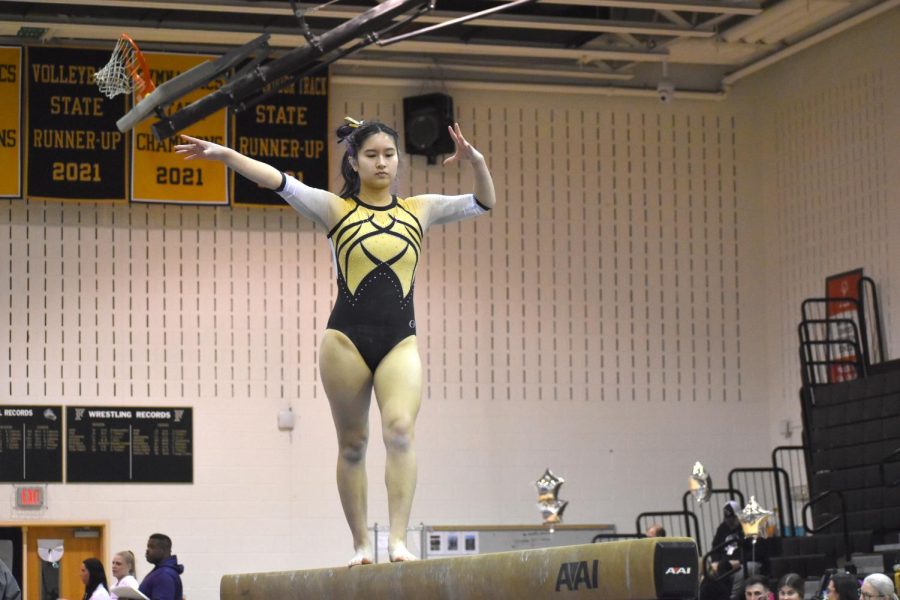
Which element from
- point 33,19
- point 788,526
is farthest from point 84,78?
point 788,526

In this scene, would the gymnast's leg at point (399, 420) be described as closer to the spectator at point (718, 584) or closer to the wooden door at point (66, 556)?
the spectator at point (718, 584)

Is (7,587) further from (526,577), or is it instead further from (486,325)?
(486,325)

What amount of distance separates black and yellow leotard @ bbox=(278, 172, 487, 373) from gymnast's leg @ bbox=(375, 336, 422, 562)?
7cm

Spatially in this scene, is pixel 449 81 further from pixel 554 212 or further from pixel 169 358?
pixel 169 358

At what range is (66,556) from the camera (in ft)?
46.5

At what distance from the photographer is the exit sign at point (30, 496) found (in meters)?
14.0

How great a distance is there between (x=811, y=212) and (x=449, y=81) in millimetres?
4095

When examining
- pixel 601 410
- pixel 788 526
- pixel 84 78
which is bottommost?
pixel 788 526

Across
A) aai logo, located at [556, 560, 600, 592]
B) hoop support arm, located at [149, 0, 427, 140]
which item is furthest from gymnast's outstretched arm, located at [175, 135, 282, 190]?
hoop support arm, located at [149, 0, 427, 140]

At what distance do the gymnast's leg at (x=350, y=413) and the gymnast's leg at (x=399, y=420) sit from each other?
9 cm

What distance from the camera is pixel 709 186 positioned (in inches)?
645

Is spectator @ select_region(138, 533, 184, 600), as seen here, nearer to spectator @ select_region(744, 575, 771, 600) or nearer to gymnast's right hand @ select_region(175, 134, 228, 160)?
spectator @ select_region(744, 575, 771, 600)

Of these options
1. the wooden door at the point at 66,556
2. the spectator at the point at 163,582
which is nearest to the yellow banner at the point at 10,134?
the wooden door at the point at 66,556

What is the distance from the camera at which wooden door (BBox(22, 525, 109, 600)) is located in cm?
1405
